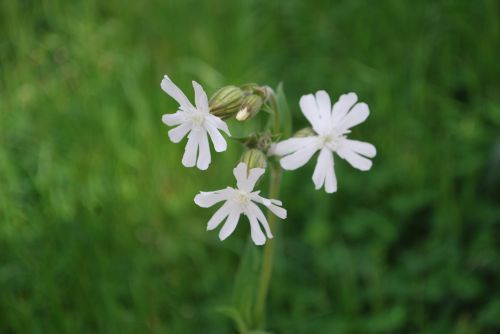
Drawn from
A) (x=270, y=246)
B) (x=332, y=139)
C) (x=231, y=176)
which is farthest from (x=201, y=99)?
(x=231, y=176)

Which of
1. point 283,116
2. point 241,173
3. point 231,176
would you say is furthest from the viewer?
point 231,176

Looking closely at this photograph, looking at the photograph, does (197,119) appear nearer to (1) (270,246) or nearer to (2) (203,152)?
(2) (203,152)

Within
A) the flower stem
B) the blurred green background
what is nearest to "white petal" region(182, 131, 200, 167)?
the flower stem

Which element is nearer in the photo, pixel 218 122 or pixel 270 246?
pixel 218 122

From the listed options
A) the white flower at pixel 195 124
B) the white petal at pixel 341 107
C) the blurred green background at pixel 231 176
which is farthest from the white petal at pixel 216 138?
the blurred green background at pixel 231 176

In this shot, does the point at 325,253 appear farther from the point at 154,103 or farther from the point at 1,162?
the point at 1,162

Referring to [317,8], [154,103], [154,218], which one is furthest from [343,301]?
[317,8]

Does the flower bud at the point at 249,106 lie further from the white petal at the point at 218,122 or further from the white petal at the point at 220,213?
the white petal at the point at 220,213

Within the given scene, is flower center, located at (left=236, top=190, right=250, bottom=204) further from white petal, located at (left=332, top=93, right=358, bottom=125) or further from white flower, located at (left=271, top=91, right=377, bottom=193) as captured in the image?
white petal, located at (left=332, top=93, right=358, bottom=125)
